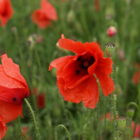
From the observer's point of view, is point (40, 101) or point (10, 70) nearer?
point (10, 70)

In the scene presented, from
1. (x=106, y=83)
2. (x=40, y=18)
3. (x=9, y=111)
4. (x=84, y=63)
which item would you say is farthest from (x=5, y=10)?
(x=106, y=83)

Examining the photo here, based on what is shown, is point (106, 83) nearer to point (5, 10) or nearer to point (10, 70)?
point (10, 70)

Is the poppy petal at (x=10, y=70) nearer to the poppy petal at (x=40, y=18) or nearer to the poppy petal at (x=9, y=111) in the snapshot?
the poppy petal at (x=9, y=111)

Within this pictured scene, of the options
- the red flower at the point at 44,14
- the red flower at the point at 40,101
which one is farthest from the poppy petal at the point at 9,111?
the red flower at the point at 44,14

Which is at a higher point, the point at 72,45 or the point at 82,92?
the point at 72,45

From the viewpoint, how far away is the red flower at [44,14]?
2480mm

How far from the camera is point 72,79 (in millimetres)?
1259

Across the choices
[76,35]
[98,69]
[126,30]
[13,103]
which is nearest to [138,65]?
[126,30]

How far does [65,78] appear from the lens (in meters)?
1.20

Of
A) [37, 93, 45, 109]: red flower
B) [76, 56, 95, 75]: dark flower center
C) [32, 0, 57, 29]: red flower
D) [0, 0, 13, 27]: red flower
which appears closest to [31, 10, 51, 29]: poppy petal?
[32, 0, 57, 29]: red flower

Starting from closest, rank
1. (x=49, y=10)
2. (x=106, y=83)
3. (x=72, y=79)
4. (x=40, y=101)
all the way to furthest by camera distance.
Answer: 1. (x=106, y=83)
2. (x=72, y=79)
3. (x=40, y=101)
4. (x=49, y=10)

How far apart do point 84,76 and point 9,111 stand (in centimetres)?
32

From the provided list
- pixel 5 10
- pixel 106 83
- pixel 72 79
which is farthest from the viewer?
pixel 5 10

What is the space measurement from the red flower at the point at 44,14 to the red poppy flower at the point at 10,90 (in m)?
1.34
